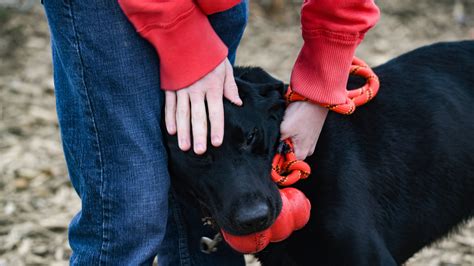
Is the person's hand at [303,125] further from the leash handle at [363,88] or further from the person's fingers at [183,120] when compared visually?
the person's fingers at [183,120]

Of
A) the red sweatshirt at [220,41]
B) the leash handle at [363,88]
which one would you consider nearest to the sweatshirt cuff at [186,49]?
the red sweatshirt at [220,41]

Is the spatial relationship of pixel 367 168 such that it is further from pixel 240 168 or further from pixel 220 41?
pixel 220 41

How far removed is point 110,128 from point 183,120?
0.20 metres

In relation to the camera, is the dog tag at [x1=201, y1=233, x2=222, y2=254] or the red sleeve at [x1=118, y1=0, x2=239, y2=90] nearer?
the red sleeve at [x1=118, y1=0, x2=239, y2=90]

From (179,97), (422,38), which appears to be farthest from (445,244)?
(422,38)

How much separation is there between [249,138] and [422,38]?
12.4ft

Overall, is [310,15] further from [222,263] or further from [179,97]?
[222,263]

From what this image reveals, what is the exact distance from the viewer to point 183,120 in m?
1.86

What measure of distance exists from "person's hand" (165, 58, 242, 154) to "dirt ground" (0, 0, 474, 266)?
124cm

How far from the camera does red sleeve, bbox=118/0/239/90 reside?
1.71m

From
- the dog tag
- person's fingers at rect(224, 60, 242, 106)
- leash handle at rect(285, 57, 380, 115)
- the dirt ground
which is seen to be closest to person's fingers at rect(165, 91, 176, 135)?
person's fingers at rect(224, 60, 242, 106)

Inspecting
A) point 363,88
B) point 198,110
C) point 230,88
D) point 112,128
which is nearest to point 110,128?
point 112,128

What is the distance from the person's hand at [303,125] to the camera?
2029 mm

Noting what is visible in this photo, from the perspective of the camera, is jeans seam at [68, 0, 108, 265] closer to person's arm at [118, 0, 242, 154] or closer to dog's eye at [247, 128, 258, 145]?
person's arm at [118, 0, 242, 154]
